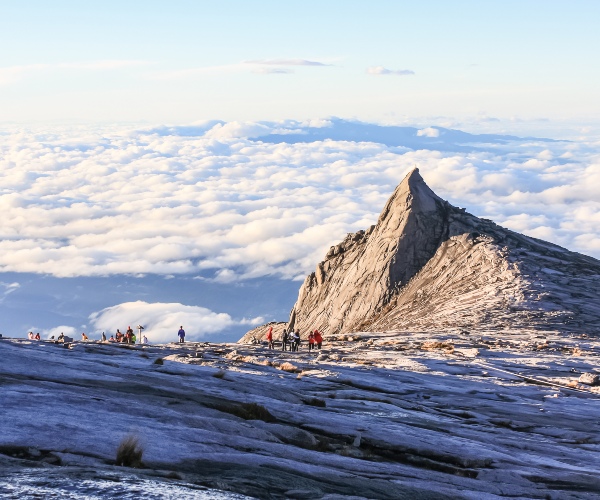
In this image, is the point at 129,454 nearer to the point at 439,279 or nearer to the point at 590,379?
the point at 590,379

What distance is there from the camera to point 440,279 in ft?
268

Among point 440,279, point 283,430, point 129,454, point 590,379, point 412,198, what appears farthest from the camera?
point 412,198

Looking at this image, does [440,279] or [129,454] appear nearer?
[129,454]

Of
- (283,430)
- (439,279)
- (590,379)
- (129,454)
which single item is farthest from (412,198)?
(129,454)

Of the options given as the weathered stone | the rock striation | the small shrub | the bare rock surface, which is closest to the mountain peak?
the rock striation

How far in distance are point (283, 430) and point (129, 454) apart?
249 inches

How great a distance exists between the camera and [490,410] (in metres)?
31.0

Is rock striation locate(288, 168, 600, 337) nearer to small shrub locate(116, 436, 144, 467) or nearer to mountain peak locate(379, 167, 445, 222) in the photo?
mountain peak locate(379, 167, 445, 222)

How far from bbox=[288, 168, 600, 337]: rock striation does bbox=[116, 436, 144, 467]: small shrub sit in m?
49.4

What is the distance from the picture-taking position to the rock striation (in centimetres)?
6756

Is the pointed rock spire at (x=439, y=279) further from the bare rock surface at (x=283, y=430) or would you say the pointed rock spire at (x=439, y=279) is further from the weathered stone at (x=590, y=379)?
the bare rock surface at (x=283, y=430)

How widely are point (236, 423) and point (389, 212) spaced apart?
77.5 meters

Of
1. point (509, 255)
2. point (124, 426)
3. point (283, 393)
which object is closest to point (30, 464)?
point (124, 426)

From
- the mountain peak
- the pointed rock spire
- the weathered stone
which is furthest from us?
the mountain peak
